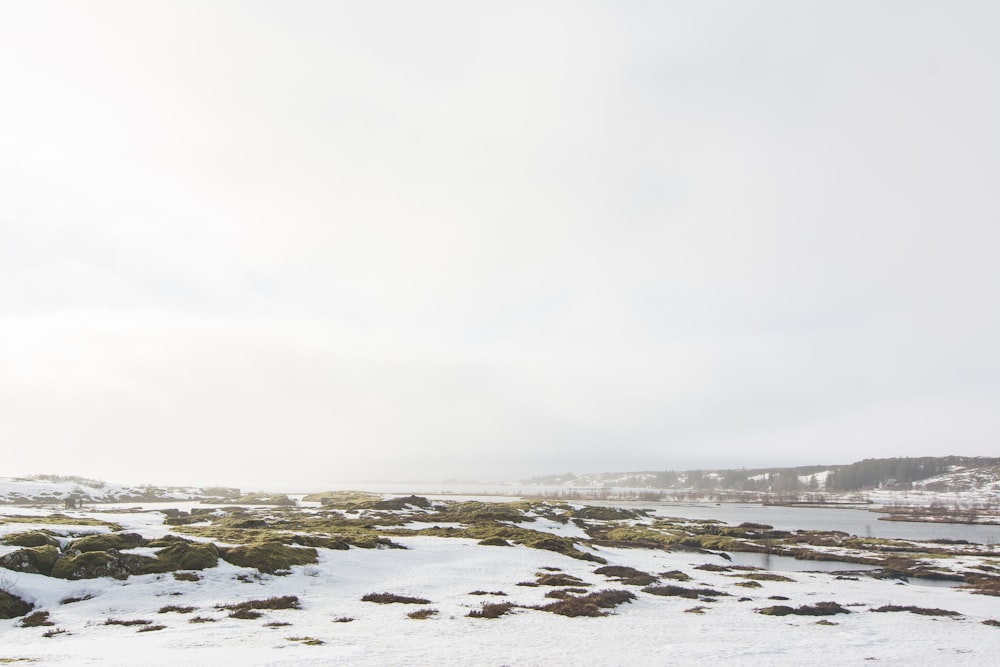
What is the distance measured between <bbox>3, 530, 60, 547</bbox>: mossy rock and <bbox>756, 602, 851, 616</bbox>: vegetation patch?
131 ft

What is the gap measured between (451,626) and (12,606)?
19.3 m

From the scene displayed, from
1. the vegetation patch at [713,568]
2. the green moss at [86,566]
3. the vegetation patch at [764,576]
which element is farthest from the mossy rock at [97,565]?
the vegetation patch at [764,576]

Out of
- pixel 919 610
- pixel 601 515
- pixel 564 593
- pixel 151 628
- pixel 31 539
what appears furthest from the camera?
pixel 601 515

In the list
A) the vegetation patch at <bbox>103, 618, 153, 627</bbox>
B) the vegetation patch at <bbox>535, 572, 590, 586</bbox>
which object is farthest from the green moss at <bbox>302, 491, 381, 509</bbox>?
the vegetation patch at <bbox>103, 618, 153, 627</bbox>

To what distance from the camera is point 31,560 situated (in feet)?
93.3

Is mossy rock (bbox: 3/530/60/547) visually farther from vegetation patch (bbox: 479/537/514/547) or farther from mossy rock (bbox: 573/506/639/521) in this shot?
mossy rock (bbox: 573/506/639/521)

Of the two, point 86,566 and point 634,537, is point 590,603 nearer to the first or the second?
point 86,566

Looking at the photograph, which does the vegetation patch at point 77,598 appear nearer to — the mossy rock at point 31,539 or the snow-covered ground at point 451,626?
the snow-covered ground at point 451,626

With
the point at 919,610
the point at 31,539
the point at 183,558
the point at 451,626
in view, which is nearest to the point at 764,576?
the point at 919,610

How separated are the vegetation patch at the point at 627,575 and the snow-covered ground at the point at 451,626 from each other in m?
1.18

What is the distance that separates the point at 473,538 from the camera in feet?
176

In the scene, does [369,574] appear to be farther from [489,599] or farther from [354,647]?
[354,647]

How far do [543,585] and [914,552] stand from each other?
56730mm

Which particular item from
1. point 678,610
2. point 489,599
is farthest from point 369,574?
point 678,610
